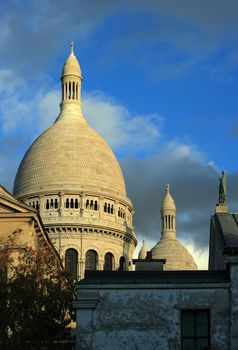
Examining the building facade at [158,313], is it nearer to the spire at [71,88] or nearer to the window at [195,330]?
the window at [195,330]

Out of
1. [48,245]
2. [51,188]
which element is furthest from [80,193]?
[48,245]

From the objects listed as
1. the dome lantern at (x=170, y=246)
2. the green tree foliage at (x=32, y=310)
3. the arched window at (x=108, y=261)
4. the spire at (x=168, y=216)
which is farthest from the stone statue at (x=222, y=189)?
the spire at (x=168, y=216)

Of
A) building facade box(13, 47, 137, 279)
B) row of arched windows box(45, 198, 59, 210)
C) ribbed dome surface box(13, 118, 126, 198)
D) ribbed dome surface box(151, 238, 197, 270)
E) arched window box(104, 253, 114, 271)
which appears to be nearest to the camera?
building facade box(13, 47, 137, 279)

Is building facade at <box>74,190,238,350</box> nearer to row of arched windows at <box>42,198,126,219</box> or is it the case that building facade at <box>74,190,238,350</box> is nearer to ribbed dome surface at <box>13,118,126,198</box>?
row of arched windows at <box>42,198,126,219</box>

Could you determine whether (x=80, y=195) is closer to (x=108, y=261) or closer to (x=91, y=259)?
(x=91, y=259)

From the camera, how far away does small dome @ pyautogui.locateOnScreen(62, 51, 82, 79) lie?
14050 cm

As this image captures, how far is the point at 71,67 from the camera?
140750mm

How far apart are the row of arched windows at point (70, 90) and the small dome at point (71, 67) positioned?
129 centimetres

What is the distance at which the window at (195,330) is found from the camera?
121ft

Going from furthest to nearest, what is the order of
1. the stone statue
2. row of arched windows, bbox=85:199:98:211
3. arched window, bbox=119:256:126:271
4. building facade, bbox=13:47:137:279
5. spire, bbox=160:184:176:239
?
spire, bbox=160:184:176:239 → row of arched windows, bbox=85:199:98:211 → arched window, bbox=119:256:126:271 → building facade, bbox=13:47:137:279 → the stone statue

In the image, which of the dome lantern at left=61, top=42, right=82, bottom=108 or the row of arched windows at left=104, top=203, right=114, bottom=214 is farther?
the dome lantern at left=61, top=42, right=82, bottom=108

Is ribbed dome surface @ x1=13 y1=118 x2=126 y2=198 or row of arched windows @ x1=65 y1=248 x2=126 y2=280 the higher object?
ribbed dome surface @ x1=13 y1=118 x2=126 y2=198

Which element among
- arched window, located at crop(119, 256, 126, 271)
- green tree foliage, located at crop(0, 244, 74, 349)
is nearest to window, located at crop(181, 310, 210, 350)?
green tree foliage, located at crop(0, 244, 74, 349)

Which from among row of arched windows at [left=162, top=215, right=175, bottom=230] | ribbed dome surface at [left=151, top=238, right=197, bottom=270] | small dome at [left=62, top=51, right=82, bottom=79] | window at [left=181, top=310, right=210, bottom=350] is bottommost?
window at [left=181, top=310, right=210, bottom=350]
